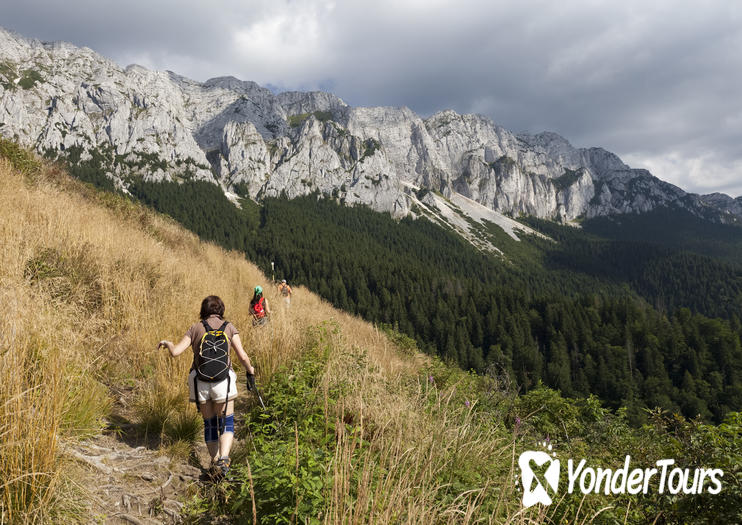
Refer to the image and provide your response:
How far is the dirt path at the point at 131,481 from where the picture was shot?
2.30 m

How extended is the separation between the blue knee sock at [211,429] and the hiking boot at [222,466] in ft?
0.88

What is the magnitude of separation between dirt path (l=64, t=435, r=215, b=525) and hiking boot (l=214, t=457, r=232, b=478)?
149mm

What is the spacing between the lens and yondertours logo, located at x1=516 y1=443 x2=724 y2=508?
275 centimetres

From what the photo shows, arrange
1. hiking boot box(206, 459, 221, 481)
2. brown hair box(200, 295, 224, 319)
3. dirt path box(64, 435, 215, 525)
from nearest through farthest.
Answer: dirt path box(64, 435, 215, 525) → hiking boot box(206, 459, 221, 481) → brown hair box(200, 295, 224, 319)

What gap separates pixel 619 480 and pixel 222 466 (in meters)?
4.13

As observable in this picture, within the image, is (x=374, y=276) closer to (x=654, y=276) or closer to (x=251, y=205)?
(x=251, y=205)

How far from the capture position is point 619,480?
3625 millimetres

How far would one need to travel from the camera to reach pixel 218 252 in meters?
13.3

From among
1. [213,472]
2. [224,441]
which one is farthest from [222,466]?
[224,441]

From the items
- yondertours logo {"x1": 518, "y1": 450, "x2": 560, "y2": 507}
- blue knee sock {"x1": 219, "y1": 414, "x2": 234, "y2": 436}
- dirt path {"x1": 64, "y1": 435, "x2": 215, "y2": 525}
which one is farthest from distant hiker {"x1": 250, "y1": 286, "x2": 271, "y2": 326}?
yondertours logo {"x1": 518, "y1": 450, "x2": 560, "y2": 507}

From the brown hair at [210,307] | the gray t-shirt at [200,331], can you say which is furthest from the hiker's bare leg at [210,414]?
the brown hair at [210,307]

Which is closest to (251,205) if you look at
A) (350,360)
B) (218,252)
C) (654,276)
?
(218,252)

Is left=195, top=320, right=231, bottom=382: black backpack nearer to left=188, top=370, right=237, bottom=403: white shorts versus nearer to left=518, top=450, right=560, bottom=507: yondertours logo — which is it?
left=188, top=370, right=237, bottom=403: white shorts

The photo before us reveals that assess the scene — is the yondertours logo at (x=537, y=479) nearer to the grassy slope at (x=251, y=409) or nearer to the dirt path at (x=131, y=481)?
A: the grassy slope at (x=251, y=409)
